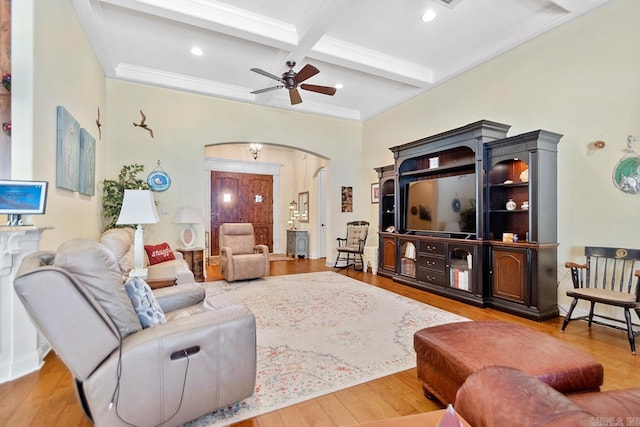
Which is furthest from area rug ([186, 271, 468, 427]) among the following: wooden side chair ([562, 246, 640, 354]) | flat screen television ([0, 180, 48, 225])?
flat screen television ([0, 180, 48, 225])

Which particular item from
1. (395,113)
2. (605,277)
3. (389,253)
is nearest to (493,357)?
(605,277)

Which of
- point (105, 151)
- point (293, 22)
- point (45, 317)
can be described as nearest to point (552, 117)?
point (293, 22)

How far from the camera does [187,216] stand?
5.16 m

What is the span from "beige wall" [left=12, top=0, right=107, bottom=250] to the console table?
504 cm

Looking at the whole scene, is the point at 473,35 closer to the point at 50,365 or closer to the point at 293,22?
the point at 293,22

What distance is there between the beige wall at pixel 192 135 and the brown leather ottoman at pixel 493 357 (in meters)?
4.93

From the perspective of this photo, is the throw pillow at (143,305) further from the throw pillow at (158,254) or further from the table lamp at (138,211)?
the throw pillow at (158,254)

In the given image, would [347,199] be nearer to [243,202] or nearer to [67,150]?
[243,202]

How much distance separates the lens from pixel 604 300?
2646mm

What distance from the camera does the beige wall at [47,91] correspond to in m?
Result: 2.25

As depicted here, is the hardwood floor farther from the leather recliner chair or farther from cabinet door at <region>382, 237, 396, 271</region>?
cabinet door at <region>382, 237, 396, 271</region>

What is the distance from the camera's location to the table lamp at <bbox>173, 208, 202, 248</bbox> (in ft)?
16.9

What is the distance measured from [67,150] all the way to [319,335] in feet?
10.2

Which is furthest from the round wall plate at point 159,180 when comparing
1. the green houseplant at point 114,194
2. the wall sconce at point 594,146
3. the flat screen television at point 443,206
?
the wall sconce at point 594,146
